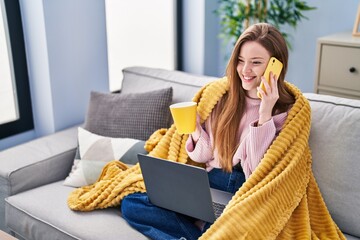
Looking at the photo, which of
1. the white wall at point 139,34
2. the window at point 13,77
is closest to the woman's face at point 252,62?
the window at point 13,77

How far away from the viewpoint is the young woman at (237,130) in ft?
4.85

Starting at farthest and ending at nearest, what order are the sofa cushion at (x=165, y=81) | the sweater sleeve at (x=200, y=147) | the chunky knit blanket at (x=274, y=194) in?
the sofa cushion at (x=165, y=81) → the sweater sleeve at (x=200, y=147) → the chunky knit blanket at (x=274, y=194)

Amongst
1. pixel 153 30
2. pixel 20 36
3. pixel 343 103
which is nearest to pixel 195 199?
pixel 343 103

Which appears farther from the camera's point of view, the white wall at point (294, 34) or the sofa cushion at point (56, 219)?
the white wall at point (294, 34)

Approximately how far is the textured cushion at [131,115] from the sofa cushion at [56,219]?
1.05 feet

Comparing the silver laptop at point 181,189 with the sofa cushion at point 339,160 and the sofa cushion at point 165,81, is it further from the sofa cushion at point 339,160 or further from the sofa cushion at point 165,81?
the sofa cushion at point 165,81

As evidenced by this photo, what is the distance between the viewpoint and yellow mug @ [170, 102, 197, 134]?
145 centimetres

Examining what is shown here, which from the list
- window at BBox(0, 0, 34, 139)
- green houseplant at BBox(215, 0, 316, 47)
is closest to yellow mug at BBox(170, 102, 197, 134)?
window at BBox(0, 0, 34, 139)

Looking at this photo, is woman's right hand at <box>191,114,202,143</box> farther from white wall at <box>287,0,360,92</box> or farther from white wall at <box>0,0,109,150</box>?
white wall at <box>287,0,360,92</box>

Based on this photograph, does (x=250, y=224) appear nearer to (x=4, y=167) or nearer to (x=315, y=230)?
(x=315, y=230)

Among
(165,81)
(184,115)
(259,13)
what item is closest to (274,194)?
(184,115)

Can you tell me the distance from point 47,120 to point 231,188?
113 centimetres

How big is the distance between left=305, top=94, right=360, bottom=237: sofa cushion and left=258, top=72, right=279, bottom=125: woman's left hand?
0.94ft

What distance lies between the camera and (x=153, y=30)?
120 inches
